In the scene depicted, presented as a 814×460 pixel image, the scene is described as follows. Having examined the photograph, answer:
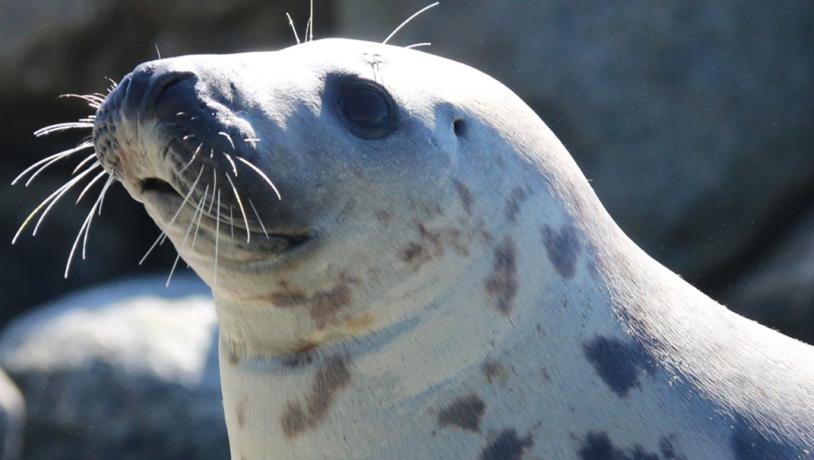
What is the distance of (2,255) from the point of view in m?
10.7

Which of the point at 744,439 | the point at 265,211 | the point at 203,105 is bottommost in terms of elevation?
the point at 744,439

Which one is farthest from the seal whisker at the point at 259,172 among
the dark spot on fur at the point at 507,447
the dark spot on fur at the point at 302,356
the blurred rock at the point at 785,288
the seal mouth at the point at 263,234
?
the blurred rock at the point at 785,288

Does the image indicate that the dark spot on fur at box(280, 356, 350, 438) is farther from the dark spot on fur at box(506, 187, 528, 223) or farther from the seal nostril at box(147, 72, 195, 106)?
the seal nostril at box(147, 72, 195, 106)

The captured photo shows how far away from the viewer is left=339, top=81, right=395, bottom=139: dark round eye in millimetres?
3561

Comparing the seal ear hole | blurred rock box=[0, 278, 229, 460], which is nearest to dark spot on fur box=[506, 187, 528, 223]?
the seal ear hole

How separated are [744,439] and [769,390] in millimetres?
208

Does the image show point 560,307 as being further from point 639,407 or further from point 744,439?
point 744,439

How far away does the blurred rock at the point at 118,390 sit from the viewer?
8.03 m

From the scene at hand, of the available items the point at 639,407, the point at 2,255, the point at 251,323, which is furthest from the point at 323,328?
the point at 2,255

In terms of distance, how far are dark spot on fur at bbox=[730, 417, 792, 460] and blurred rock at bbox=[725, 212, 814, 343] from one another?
16.2ft

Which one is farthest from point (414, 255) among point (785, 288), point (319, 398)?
point (785, 288)

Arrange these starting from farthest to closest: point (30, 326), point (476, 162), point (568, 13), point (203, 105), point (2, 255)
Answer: point (2, 255)
point (568, 13)
point (30, 326)
point (476, 162)
point (203, 105)

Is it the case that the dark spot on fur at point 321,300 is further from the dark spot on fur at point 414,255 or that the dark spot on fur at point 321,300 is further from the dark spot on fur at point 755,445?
the dark spot on fur at point 755,445

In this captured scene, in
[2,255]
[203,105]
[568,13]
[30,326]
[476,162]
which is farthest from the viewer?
[2,255]
